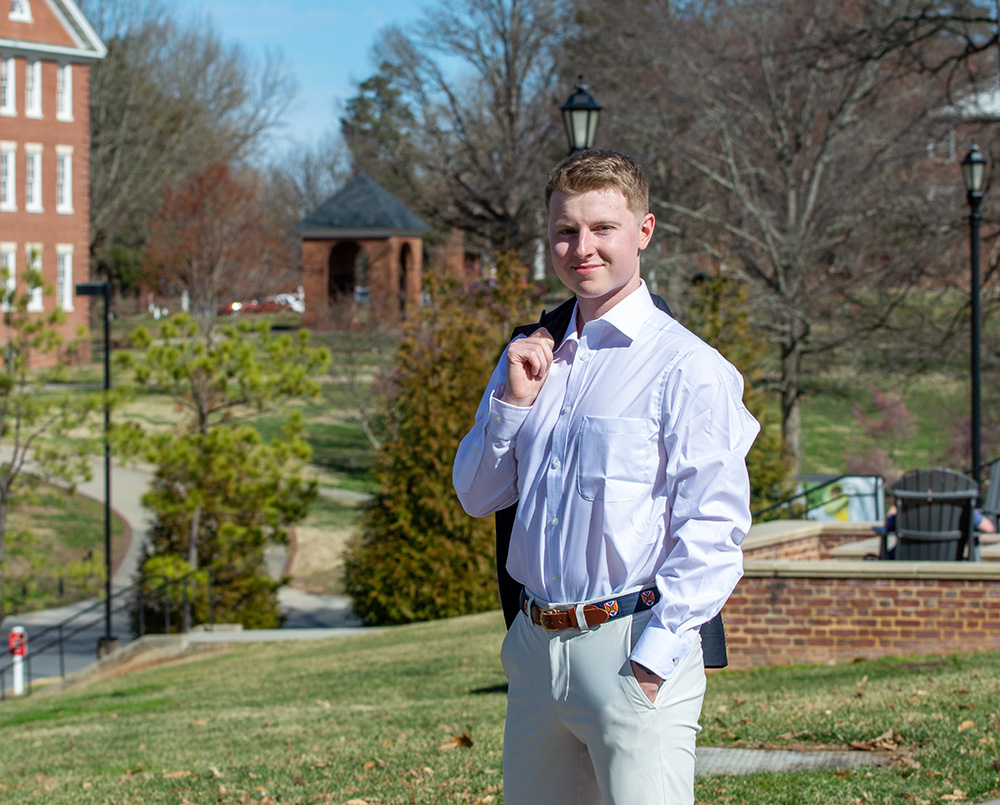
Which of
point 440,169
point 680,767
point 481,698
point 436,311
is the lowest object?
point 481,698

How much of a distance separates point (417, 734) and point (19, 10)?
132 ft

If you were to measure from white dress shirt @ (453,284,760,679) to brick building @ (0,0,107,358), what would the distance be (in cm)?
4090

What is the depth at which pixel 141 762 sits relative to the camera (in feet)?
22.9

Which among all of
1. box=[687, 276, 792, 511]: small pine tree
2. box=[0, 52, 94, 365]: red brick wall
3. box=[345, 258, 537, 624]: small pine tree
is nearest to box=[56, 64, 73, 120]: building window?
box=[0, 52, 94, 365]: red brick wall

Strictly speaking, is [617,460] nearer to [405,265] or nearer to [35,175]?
[35,175]

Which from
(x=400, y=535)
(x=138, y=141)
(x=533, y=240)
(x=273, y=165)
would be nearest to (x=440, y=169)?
(x=533, y=240)

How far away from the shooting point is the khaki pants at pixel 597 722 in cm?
248

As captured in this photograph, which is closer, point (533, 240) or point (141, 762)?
point (141, 762)

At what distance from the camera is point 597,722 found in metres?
2.50

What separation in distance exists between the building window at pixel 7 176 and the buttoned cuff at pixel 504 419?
42.6 metres

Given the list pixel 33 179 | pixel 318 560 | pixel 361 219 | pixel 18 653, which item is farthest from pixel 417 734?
pixel 361 219

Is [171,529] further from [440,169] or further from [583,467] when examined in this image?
[440,169]

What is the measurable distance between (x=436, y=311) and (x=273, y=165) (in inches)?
2391

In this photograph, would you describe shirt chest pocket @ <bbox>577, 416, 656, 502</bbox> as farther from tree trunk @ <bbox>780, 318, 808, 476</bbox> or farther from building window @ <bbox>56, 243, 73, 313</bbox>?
building window @ <bbox>56, 243, 73, 313</bbox>
